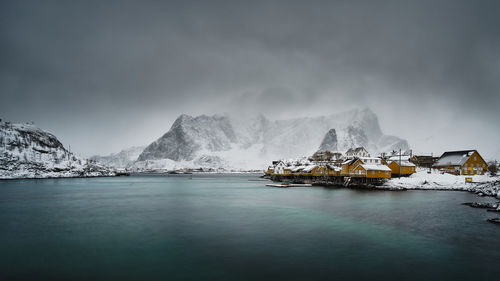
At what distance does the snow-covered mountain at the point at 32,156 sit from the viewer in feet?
328

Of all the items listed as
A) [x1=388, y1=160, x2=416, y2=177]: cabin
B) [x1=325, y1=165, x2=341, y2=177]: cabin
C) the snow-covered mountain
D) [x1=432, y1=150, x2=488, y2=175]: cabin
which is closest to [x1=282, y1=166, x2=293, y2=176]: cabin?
[x1=325, y1=165, x2=341, y2=177]: cabin

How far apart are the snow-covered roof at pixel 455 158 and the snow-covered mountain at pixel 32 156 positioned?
139319 mm

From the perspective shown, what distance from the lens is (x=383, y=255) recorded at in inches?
576

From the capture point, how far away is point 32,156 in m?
108

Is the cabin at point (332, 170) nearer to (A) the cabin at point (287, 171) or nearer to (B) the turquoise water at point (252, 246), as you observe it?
(A) the cabin at point (287, 171)

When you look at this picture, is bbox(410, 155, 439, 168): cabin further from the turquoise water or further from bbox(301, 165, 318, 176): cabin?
the turquoise water

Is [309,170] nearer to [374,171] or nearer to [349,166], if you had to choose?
[349,166]

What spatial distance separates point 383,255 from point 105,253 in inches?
615

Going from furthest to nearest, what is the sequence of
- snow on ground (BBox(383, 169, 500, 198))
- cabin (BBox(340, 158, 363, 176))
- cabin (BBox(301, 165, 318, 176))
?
cabin (BBox(301, 165, 318, 176)) < cabin (BBox(340, 158, 363, 176)) < snow on ground (BBox(383, 169, 500, 198))

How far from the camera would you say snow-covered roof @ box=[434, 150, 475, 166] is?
2446 inches

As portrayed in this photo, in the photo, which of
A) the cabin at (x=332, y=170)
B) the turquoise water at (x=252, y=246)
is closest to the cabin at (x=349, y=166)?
the cabin at (x=332, y=170)

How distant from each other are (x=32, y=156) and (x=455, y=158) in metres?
146

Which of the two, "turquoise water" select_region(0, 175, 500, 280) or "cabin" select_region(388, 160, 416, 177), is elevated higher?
"cabin" select_region(388, 160, 416, 177)

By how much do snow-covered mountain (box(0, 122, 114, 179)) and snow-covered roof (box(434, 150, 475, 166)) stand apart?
139 m
